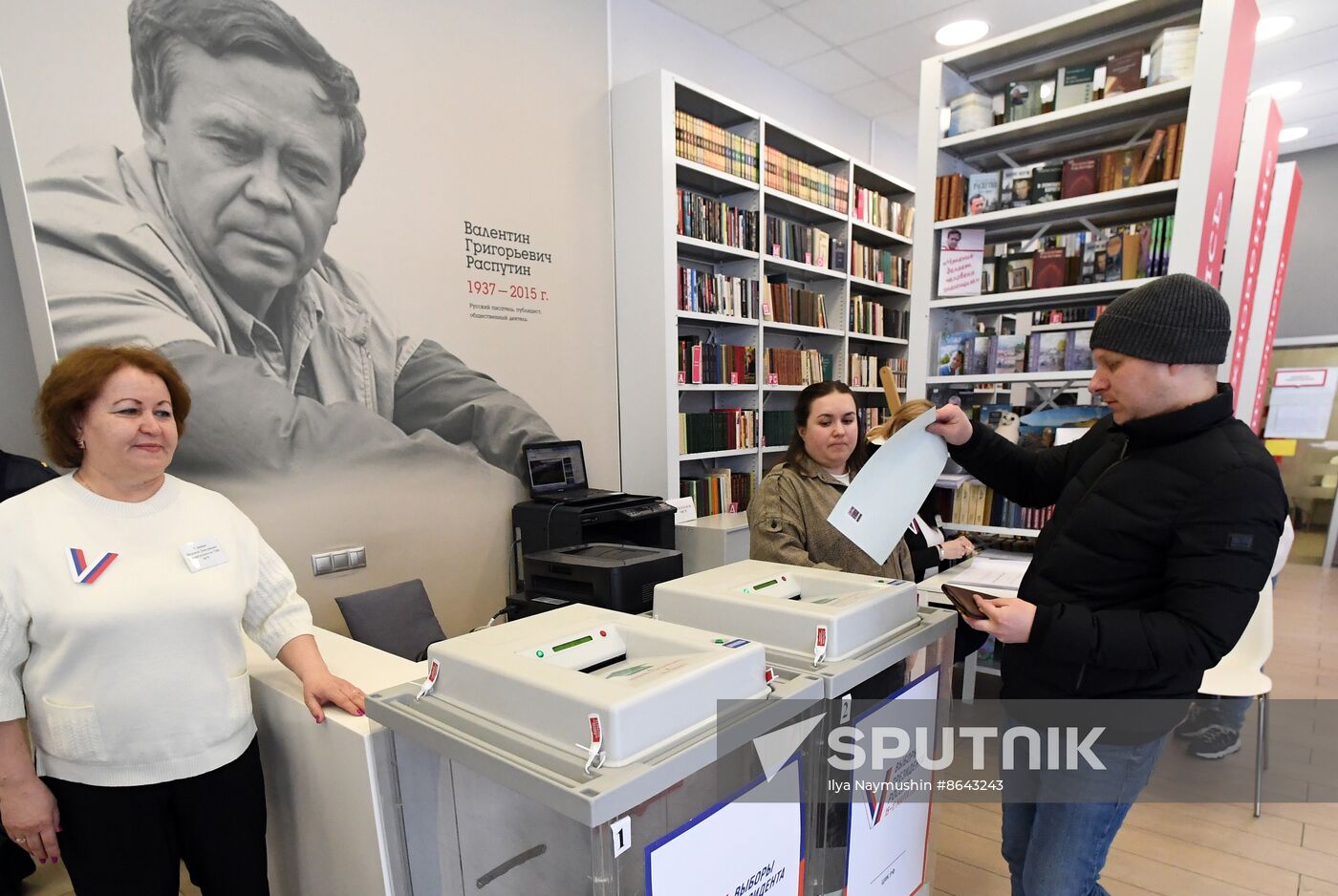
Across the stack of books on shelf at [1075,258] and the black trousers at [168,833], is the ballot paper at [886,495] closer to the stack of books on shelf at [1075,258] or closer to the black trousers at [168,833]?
the black trousers at [168,833]

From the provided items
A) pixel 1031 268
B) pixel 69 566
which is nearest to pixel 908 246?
pixel 1031 268

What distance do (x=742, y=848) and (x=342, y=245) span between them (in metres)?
2.48

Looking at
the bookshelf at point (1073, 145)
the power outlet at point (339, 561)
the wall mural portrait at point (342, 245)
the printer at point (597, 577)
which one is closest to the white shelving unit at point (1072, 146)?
the bookshelf at point (1073, 145)

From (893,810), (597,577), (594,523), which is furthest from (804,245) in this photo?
(893,810)

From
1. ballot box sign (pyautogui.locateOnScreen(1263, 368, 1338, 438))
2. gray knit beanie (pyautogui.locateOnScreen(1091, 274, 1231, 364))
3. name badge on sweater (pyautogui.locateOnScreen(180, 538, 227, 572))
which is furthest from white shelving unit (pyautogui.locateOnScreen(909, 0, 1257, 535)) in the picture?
ballot box sign (pyautogui.locateOnScreen(1263, 368, 1338, 438))

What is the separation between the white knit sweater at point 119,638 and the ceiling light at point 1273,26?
570cm

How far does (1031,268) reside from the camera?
267cm

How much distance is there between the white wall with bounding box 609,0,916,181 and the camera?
Result: 353 centimetres

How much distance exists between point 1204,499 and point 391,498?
263cm

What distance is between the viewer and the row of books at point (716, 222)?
3.50 metres

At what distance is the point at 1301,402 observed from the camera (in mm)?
6137

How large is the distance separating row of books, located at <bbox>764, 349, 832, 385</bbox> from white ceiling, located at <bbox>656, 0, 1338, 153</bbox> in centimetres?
184

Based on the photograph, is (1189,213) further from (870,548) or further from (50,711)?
(50,711)

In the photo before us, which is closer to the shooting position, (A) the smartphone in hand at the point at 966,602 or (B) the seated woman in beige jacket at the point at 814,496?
(A) the smartphone in hand at the point at 966,602
